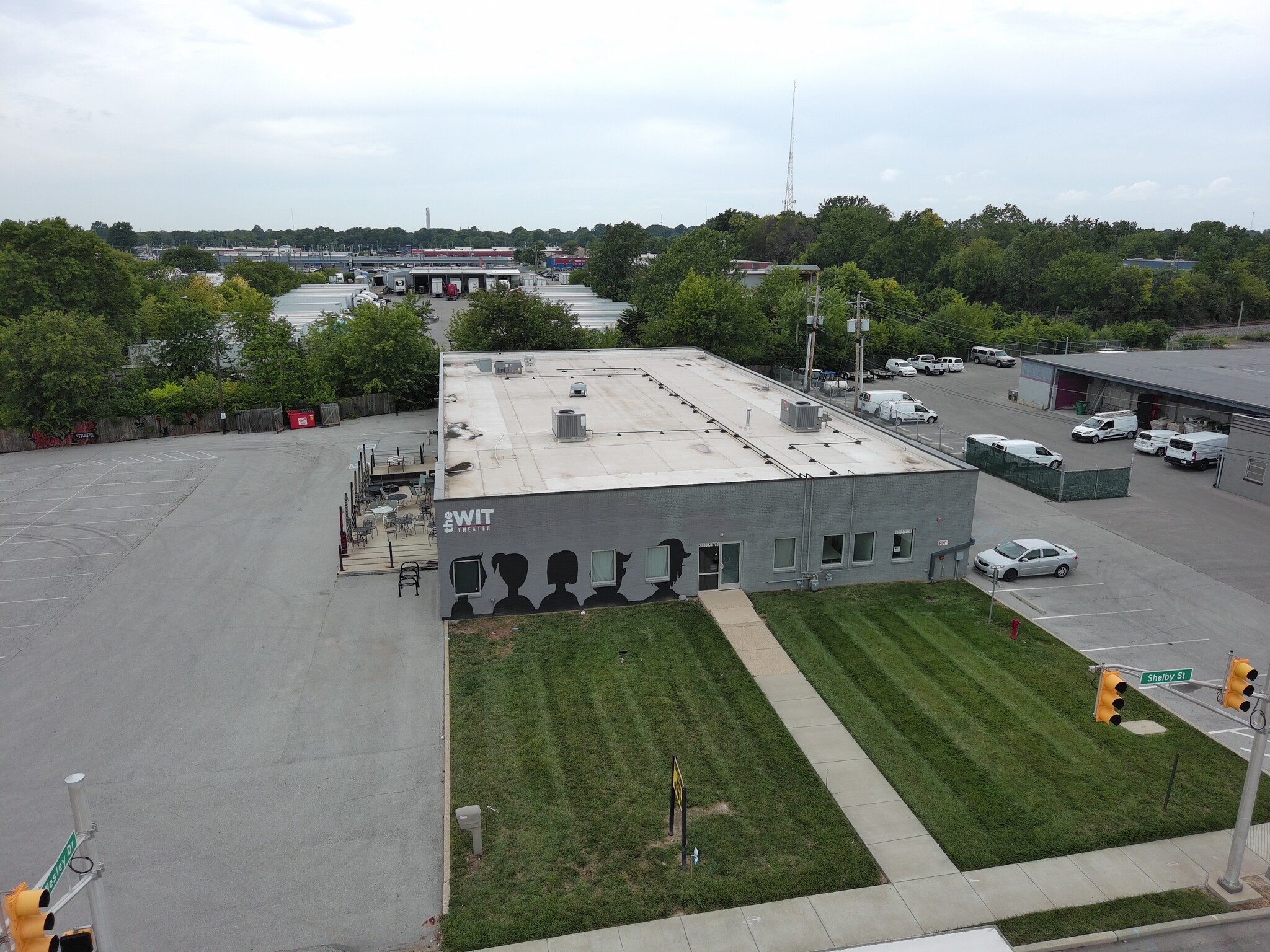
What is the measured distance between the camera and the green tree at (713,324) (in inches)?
2482

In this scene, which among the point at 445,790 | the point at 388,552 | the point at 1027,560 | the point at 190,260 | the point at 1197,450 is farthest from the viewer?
the point at 190,260

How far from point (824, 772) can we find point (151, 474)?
38074mm

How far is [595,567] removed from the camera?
2592 cm

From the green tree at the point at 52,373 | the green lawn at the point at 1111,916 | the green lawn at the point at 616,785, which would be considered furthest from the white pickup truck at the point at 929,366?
the green lawn at the point at 1111,916

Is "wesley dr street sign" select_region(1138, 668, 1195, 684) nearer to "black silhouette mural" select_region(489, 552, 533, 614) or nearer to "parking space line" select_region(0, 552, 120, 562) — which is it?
"black silhouette mural" select_region(489, 552, 533, 614)

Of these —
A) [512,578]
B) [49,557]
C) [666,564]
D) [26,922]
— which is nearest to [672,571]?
[666,564]

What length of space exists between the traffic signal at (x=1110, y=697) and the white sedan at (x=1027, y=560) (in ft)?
48.8

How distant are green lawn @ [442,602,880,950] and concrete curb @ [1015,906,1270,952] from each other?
294 centimetres

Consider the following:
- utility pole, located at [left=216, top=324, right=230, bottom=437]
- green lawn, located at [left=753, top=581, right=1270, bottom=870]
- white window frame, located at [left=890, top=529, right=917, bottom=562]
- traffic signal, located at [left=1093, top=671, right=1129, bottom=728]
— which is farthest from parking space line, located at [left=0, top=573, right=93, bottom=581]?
traffic signal, located at [left=1093, top=671, right=1129, bottom=728]

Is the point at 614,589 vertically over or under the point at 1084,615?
over

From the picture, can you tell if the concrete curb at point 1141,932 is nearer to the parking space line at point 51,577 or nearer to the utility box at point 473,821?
the utility box at point 473,821

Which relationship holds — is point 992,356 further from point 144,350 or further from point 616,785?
point 144,350

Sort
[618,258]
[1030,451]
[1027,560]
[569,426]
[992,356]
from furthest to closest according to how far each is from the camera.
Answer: [618,258]
[992,356]
[1030,451]
[569,426]
[1027,560]

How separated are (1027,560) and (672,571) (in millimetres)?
12432
